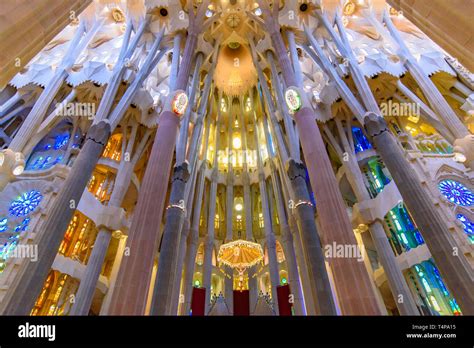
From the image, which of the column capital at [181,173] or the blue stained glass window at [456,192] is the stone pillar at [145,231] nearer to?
the column capital at [181,173]

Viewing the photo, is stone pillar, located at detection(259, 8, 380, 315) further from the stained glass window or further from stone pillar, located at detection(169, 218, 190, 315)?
the stained glass window

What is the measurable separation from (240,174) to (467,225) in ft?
51.9

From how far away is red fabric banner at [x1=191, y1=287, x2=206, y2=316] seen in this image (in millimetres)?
17977

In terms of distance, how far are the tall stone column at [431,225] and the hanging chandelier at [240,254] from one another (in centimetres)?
883

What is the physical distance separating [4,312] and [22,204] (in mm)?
8019

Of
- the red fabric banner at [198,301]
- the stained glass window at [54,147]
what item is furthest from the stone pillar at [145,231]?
the red fabric banner at [198,301]

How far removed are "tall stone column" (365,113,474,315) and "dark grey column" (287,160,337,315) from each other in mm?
3758

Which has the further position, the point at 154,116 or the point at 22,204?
the point at 154,116

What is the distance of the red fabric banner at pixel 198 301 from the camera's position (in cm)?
1798

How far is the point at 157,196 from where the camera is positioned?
416 inches
